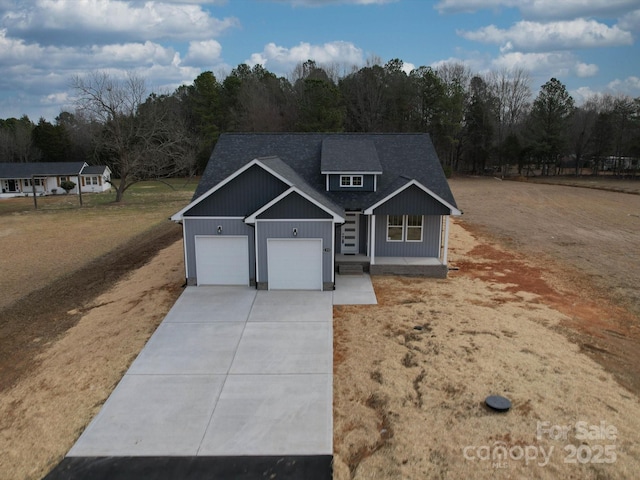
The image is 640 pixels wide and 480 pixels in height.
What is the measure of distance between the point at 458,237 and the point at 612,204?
70.3ft

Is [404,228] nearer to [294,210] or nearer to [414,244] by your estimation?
[414,244]

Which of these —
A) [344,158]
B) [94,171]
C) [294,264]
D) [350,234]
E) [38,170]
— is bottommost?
[294,264]

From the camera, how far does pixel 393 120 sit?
211 feet

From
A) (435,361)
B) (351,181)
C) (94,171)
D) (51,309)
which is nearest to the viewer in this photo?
(435,361)

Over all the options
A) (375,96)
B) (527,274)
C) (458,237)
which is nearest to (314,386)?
(527,274)

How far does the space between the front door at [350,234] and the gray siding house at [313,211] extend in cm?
4

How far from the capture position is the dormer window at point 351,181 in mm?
18812

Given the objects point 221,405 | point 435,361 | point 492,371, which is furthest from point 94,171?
point 492,371

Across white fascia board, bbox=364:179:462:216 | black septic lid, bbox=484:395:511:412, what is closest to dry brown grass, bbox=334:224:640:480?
black septic lid, bbox=484:395:511:412

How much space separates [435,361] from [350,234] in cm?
902

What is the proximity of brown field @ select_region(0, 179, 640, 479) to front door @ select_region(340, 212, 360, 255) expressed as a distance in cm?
233

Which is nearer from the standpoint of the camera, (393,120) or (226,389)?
(226,389)

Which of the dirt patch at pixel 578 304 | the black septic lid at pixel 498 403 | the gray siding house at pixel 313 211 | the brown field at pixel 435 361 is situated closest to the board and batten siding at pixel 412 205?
the gray siding house at pixel 313 211

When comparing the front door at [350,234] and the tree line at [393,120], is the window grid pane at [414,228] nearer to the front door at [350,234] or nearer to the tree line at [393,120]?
the front door at [350,234]
